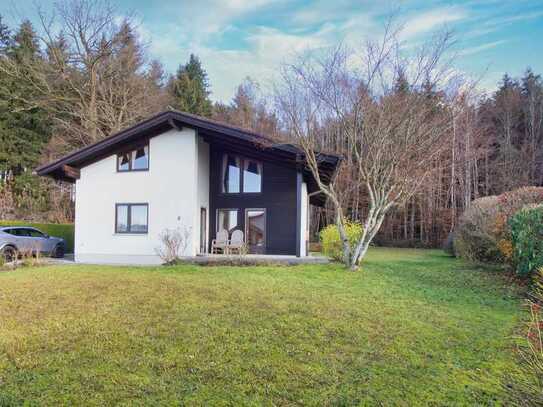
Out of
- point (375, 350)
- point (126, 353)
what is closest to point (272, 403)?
point (375, 350)

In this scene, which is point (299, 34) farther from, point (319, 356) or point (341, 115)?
point (319, 356)

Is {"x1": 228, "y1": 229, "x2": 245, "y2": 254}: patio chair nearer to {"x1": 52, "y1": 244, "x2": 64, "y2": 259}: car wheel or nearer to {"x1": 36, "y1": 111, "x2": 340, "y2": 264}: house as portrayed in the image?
{"x1": 36, "y1": 111, "x2": 340, "y2": 264}: house

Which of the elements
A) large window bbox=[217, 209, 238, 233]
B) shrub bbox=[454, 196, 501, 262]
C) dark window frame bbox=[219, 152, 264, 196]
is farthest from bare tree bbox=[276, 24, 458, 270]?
large window bbox=[217, 209, 238, 233]

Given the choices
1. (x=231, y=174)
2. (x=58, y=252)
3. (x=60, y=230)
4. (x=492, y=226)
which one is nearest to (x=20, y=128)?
(x=60, y=230)

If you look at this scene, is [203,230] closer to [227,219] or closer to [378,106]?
[227,219]

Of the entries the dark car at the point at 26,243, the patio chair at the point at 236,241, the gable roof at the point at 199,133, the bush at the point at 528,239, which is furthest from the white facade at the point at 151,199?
the bush at the point at 528,239

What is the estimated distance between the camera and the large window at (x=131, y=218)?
13867 millimetres

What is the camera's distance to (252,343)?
13.8ft

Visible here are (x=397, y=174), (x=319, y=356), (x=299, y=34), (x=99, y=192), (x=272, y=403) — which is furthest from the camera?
(x=99, y=192)

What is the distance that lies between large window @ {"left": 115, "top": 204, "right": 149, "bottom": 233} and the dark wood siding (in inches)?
109

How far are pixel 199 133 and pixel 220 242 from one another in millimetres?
4440

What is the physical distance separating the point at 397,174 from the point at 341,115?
2.51 metres

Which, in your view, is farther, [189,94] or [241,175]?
[189,94]

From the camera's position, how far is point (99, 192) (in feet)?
47.3
